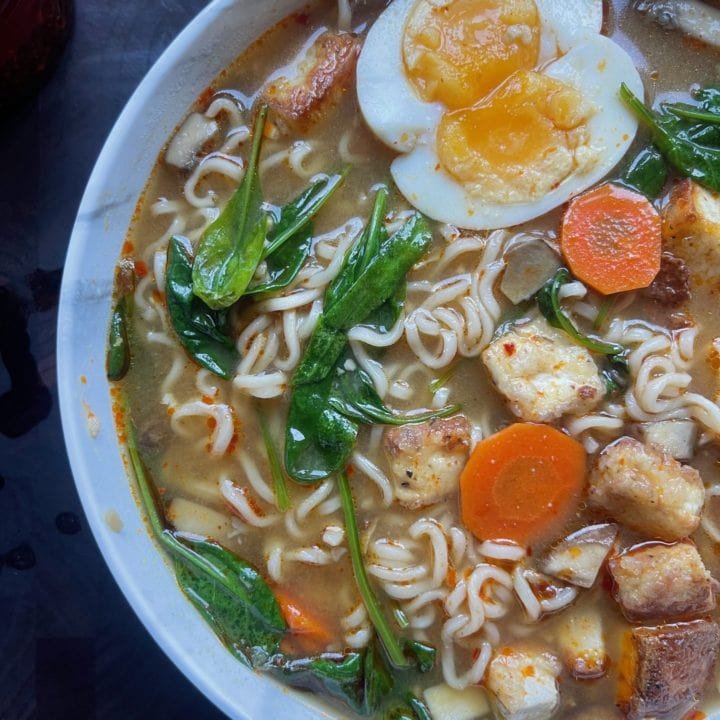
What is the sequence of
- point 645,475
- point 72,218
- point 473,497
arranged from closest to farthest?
point 645,475
point 473,497
point 72,218

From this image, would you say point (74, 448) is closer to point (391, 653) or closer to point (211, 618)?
point (211, 618)

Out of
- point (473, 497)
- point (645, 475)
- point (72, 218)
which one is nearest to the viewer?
point (645, 475)

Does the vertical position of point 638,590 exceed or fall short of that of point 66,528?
it falls short

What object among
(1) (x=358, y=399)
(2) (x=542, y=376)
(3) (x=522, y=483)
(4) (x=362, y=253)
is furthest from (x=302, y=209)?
(3) (x=522, y=483)

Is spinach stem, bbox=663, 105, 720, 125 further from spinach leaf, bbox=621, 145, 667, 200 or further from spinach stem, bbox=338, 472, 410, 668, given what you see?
spinach stem, bbox=338, 472, 410, 668

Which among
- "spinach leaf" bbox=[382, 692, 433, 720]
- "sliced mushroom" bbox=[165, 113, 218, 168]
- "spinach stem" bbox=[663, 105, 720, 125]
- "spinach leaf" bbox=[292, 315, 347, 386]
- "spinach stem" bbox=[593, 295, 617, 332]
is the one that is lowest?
"spinach leaf" bbox=[382, 692, 433, 720]

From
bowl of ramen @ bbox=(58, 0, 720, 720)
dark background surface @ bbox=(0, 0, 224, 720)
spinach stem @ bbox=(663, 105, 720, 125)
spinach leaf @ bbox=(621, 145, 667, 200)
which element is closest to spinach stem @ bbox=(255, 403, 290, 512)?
bowl of ramen @ bbox=(58, 0, 720, 720)

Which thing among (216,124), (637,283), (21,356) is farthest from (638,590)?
(21,356)
